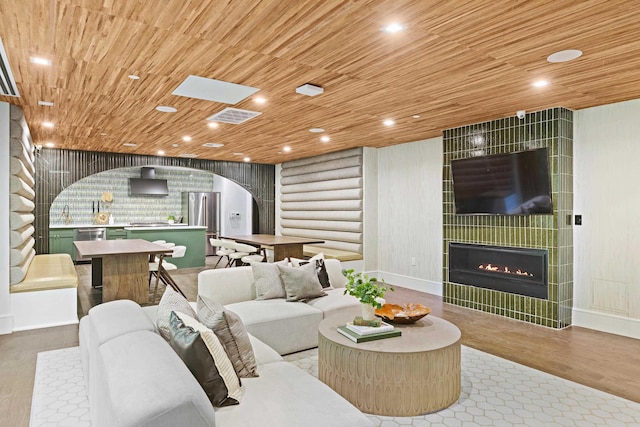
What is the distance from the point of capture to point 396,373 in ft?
8.22

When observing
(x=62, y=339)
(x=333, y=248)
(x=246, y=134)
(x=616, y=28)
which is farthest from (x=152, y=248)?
(x=616, y=28)

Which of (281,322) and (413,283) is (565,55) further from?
(413,283)

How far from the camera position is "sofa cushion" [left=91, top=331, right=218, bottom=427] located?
1247 millimetres

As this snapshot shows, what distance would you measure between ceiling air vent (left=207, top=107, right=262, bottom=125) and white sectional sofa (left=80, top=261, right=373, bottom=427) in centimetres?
276

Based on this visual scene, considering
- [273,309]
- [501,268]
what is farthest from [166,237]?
[501,268]

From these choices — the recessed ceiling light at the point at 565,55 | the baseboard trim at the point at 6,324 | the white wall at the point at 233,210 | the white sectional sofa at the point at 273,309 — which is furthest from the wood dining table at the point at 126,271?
the white wall at the point at 233,210

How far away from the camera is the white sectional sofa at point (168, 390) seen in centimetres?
129

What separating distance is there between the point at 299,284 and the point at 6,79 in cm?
322

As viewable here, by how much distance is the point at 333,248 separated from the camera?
7938 mm

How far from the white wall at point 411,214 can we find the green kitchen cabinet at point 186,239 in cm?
404

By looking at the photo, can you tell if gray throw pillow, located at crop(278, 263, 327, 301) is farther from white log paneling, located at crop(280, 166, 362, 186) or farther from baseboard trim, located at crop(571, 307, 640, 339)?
white log paneling, located at crop(280, 166, 362, 186)

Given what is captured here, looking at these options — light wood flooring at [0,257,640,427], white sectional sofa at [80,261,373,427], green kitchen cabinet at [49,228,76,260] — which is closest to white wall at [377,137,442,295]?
Result: light wood flooring at [0,257,640,427]

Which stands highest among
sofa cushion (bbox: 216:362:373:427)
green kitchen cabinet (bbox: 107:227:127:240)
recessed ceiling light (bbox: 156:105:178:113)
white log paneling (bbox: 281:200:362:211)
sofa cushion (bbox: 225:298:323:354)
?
recessed ceiling light (bbox: 156:105:178:113)

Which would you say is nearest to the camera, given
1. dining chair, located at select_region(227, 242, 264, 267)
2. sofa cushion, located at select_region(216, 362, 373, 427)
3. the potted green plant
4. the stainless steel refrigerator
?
sofa cushion, located at select_region(216, 362, 373, 427)
